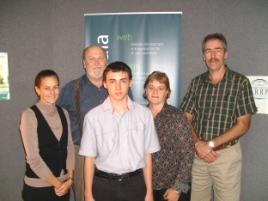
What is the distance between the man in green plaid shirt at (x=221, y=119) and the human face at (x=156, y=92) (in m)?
0.60

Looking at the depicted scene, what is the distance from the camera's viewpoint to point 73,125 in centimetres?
231

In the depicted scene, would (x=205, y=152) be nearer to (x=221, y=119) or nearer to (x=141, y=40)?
(x=221, y=119)

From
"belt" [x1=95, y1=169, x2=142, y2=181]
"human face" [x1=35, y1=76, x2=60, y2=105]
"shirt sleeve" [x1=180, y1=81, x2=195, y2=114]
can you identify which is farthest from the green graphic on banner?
"belt" [x1=95, y1=169, x2=142, y2=181]

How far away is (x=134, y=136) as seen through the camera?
1717mm

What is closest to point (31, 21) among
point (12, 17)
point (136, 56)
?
point (12, 17)

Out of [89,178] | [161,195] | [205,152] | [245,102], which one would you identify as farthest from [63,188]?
Answer: [245,102]

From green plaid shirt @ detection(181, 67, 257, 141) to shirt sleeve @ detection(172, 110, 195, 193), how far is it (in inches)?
19.4

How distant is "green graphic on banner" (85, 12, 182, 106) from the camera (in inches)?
109

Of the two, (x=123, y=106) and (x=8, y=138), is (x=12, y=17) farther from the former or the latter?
(x=123, y=106)

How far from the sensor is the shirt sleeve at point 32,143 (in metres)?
1.83

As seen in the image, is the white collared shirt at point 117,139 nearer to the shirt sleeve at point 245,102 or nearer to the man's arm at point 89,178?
the man's arm at point 89,178

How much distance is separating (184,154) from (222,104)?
0.72 metres

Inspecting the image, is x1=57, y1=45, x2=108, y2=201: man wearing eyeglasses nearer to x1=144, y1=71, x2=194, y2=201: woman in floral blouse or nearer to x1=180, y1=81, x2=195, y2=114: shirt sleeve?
x1=144, y1=71, x2=194, y2=201: woman in floral blouse

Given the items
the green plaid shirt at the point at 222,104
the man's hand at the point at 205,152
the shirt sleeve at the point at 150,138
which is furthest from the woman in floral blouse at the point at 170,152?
the green plaid shirt at the point at 222,104
